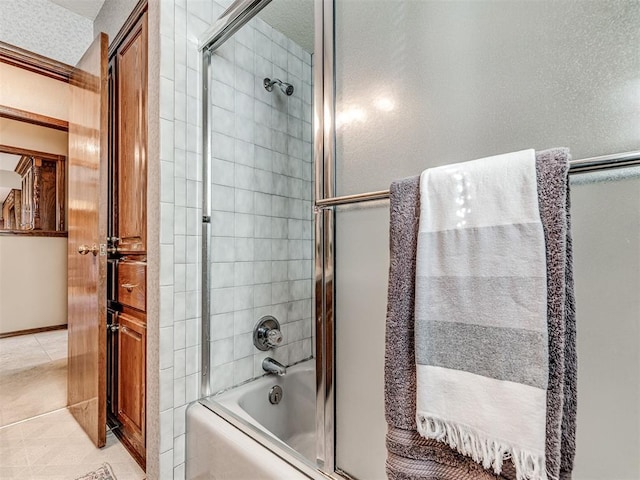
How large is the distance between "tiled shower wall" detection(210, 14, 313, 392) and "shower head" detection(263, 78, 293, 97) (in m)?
0.03

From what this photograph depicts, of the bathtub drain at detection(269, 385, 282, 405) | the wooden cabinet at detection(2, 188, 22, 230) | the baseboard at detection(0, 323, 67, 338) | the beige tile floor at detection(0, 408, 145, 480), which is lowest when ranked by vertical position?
the beige tile floor at detection(0, 408, 145, 480)

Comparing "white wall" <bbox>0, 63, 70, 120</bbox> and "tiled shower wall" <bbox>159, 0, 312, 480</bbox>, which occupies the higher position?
"white wall" <bbox>0, 63, 70, 120</bbox>

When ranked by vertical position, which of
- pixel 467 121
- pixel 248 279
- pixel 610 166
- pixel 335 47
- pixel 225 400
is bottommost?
pixel 225 400

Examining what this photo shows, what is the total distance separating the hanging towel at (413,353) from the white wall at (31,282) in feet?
13.8

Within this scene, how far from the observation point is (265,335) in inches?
62.6

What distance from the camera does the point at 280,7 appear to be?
1588 millimetres

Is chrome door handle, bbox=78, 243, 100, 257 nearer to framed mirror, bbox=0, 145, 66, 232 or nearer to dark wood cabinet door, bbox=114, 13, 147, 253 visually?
dark wood cabinet door, bbox=114, 13, 147, 253

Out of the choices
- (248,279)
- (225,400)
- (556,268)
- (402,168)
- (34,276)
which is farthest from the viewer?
(34,276)

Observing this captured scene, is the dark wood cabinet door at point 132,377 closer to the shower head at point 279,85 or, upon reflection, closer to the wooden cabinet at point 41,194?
the shower head at point 279,85

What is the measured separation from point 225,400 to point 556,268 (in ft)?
4.18

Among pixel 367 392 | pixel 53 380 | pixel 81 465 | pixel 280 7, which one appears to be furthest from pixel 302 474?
pixel 53 380

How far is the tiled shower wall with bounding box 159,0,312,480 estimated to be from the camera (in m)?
1.29

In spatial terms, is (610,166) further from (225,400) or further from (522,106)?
(225,400)

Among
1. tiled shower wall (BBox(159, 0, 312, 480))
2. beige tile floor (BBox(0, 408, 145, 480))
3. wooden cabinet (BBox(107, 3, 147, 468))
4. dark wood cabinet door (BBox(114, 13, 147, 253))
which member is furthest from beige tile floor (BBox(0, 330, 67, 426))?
tiled shower wall (BBox(159, 0, 312, 480))
